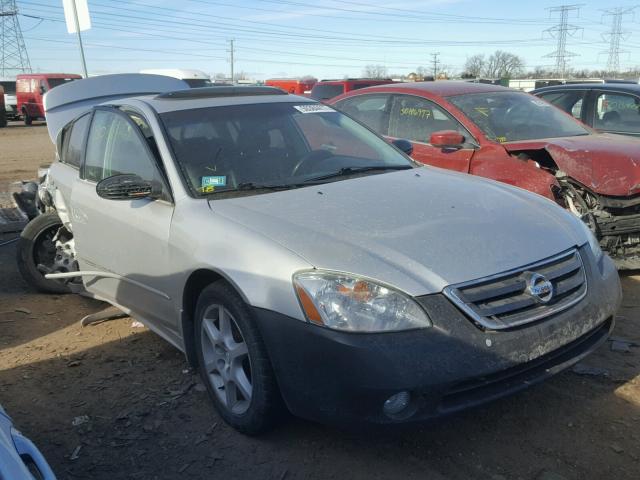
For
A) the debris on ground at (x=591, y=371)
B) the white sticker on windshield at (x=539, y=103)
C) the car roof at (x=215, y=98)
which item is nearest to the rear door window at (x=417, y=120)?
the white sticker on windshield at (x=539, y=103)

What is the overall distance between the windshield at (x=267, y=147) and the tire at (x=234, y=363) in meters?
0.71

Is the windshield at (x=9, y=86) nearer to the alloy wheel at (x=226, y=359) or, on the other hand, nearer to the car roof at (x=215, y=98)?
the car roof at (x=215, y=98)

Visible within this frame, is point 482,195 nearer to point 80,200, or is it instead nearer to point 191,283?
point 191,283

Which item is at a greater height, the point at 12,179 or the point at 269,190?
the point at 269,190

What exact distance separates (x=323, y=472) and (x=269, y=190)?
1.53m

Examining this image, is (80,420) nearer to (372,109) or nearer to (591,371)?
(591,371)

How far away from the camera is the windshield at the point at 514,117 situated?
5727 millimetres

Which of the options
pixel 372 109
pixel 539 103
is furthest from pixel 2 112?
pixel 539 103

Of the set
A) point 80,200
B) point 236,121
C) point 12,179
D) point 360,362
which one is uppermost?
point 236,121

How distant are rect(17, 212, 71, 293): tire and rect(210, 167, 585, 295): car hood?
285cm

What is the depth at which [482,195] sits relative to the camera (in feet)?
11.3

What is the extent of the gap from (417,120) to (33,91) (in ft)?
80.8

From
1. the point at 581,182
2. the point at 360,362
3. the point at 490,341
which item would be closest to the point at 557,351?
the point at 490,341

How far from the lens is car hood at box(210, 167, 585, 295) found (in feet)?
8.60
